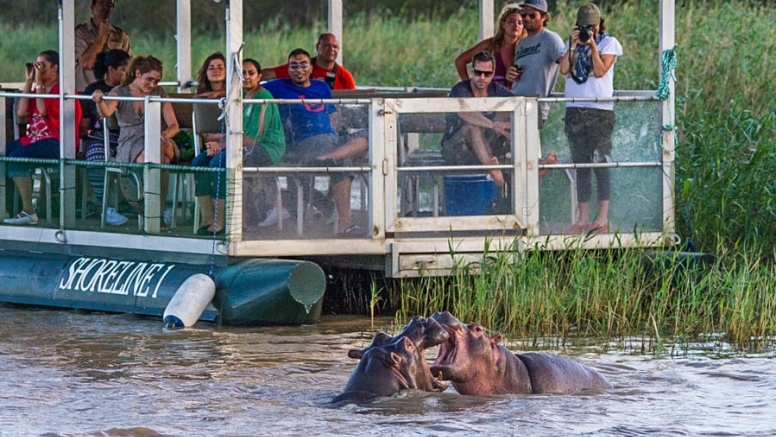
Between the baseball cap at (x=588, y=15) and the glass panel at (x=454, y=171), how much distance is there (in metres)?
0.90

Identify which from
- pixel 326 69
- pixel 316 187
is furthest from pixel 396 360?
pixel 326 69

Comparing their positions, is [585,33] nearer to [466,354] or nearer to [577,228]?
[577,228]

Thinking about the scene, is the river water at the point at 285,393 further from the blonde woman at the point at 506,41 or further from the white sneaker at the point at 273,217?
the blonde woman at the point at 506,41

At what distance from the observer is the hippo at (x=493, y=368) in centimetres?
729

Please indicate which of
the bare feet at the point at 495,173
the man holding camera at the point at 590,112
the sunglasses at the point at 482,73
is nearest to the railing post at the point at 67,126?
the sunglasses at the point at 482,73

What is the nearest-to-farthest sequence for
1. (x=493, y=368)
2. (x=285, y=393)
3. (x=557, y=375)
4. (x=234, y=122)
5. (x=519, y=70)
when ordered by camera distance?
(x=493, y=368) → (x=557, y=375) → (x=285, y=393) → (x=234, y=122) → (x=519, y=70)

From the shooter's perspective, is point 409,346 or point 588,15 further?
point 588,15

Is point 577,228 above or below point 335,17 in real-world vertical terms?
below

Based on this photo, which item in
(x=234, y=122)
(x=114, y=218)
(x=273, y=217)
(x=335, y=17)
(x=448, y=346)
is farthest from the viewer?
(x=335, y=17)

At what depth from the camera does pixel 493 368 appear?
7430 millimetres

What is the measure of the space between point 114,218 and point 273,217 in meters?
1.44

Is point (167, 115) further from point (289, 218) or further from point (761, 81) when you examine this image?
point (761, 81)

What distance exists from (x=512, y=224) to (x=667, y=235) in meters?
1.20

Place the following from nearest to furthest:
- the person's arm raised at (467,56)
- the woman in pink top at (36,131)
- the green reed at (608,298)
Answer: the green reed at (608,298) → the woman in pink top at (36,131) → the person's arm raised at (467,56)
